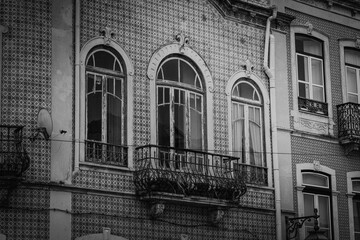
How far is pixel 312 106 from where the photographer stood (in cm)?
2780

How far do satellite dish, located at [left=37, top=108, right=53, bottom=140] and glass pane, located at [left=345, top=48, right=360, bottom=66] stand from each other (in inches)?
431

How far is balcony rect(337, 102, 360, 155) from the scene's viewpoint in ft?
91.0

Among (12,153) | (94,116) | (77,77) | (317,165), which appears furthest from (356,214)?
(12,153)

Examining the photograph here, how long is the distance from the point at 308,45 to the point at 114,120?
7500 millimetres

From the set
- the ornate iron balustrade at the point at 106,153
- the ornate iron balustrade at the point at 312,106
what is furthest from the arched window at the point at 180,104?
the ornate iron balustrade at the point at 312,106

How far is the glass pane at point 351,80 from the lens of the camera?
2917 centimetres

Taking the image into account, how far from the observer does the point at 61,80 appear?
22375 mm

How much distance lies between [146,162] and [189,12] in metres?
4.48

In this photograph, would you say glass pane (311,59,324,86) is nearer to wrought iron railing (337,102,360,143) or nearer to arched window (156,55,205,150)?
wrought iron railing (337,102,360,143)

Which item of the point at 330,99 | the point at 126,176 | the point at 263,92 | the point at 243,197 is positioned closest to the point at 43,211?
the point at 126,176

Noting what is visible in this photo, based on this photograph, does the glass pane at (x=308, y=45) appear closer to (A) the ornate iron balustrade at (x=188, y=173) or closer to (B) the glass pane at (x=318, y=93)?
(B) the glass pane at (x=318, y=93)

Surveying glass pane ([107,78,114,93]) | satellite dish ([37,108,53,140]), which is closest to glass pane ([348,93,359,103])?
glass pane ([107,78,114,93])

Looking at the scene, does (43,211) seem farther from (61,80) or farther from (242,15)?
(242,15)

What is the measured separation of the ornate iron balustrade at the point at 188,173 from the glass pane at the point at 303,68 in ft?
12.8
